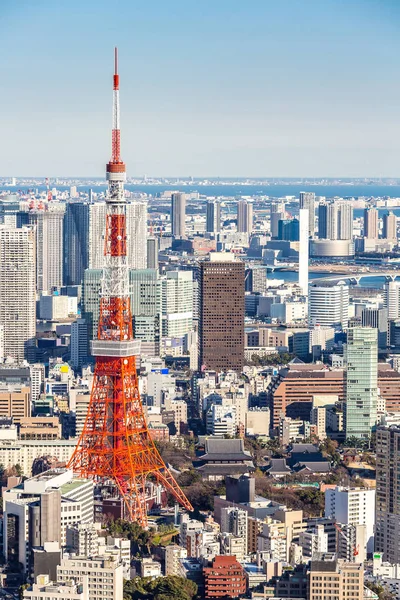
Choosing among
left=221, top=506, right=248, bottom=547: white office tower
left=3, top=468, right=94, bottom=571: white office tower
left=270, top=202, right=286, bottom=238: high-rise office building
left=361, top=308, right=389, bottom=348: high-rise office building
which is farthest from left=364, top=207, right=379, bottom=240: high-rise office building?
left=3, top=468, right=94, bottom=571: white office tower

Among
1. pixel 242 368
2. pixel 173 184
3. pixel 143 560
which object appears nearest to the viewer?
pixel 143 560

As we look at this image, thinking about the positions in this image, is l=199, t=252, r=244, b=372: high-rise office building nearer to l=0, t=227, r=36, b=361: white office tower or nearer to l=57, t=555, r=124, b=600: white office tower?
l=0, t=227, r=36, b=361: white office tower

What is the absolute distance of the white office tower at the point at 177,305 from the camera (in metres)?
30.0

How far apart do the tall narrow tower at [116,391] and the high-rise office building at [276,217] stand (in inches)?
1535

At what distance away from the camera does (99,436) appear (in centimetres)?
1831

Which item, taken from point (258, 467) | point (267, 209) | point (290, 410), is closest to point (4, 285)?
point (290, 410)

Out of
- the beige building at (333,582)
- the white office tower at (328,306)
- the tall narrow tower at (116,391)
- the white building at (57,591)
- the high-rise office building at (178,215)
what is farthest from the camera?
the high-rise office building at (178,215)

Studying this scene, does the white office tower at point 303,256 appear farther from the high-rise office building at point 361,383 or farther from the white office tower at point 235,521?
the white office tower at point 235,521

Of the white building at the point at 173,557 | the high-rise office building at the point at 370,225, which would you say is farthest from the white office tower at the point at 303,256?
the white building at the point at 173,557

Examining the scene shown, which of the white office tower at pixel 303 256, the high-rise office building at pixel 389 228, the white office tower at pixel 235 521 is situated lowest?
the white office tower at pixel 235 521

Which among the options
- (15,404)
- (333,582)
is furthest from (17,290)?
(333,582)

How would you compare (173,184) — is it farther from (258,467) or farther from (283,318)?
(258,467)

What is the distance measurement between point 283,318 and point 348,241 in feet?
68.9

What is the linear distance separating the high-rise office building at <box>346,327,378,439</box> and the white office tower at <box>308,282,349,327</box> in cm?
1029
